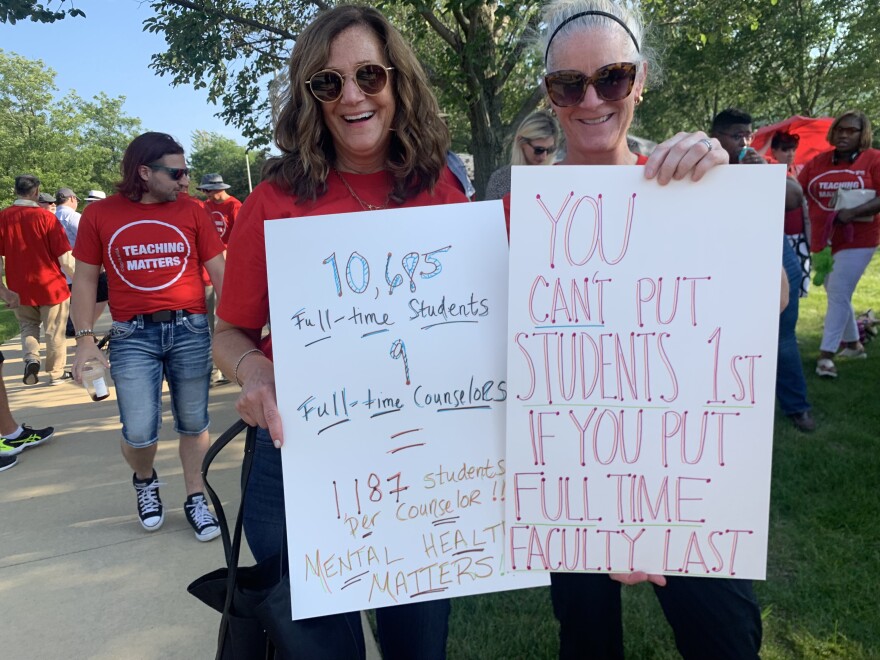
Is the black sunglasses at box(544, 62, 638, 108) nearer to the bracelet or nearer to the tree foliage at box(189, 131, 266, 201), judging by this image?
the bracelet

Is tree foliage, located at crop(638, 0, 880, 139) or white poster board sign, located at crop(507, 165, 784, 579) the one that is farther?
tree foliage, located at crop(638, 0, 880, 139)

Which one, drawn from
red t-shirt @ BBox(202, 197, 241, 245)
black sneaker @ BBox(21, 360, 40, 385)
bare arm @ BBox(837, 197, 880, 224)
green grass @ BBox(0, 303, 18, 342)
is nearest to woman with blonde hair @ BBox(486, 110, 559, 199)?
bare arm @ BBox(837, 197, 880, 224)

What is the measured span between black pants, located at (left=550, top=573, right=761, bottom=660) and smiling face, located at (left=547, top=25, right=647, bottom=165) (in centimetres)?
99

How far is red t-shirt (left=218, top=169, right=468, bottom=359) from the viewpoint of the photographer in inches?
52.7

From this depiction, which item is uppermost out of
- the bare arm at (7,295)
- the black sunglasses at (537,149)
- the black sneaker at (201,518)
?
the black sunglasses at (537,149)

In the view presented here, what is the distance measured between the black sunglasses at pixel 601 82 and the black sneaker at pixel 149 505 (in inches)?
119

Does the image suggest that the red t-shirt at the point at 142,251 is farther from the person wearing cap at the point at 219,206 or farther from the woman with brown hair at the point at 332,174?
the person wearing cap at the point at 219,206

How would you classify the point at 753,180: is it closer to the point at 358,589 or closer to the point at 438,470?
the point at 438,470

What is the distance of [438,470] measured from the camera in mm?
1284

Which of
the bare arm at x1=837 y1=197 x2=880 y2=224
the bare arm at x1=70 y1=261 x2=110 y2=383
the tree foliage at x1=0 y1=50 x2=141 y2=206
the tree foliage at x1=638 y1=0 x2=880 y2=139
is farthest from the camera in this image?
the tree foliage at x1=0 y1=50 x2=141 y2=206

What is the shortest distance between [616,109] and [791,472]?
2.90m

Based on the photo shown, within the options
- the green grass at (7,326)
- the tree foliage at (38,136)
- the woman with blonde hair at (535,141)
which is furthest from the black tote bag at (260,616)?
the tree foliage at (38,136)

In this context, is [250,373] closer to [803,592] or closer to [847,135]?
[803,592]

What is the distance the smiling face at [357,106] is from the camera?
4.42ft
